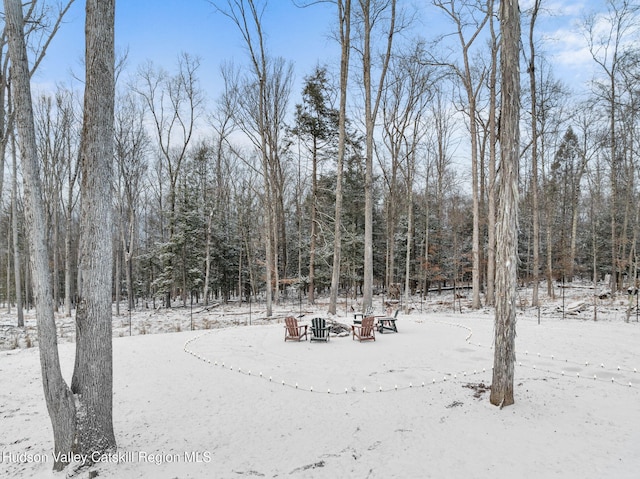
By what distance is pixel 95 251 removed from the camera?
11.8ft

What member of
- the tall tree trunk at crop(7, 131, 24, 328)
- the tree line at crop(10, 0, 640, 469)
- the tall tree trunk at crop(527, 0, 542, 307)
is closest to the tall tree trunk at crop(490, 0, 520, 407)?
→ the tree line at crop(10, 0, 640, 469)

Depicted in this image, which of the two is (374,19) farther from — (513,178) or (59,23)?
(513,178)

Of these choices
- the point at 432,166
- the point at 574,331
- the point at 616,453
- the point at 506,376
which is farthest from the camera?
the point at 432,166

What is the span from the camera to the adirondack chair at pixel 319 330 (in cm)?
891

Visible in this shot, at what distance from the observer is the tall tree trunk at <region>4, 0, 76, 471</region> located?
131 inches

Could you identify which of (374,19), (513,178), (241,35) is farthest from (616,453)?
(241,35)

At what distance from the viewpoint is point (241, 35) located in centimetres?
1366

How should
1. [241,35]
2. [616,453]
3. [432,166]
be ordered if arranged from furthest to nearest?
[432,166] → [241,35] → [616,453]

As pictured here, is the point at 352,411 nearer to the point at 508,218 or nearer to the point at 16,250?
the point at 508,218

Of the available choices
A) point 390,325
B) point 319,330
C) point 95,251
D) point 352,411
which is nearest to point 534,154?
point 390,325

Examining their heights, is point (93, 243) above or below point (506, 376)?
above

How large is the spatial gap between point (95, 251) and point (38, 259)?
493 mm

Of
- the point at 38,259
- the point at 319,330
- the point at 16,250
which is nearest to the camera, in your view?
the point at 38,259

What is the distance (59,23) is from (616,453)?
14.8m
